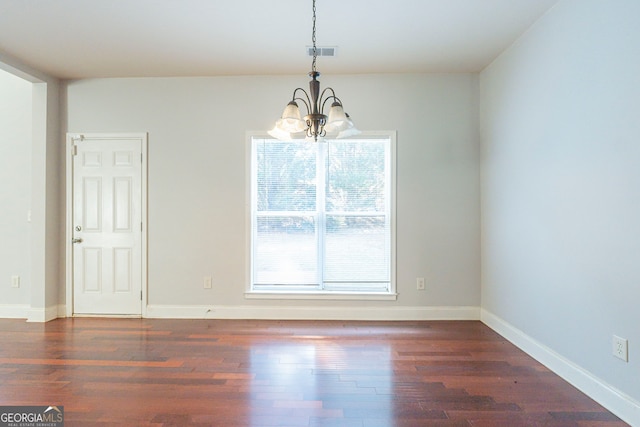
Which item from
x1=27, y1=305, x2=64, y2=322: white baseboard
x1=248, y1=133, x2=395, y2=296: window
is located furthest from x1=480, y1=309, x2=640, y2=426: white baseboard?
x1=27, y1=305, x2=64, y2=322: white baseboard

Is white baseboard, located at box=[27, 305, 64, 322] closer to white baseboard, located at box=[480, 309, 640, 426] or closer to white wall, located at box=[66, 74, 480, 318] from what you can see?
white wall, located at box=[66, 74, 480, 318]

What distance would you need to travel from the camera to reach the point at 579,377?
2363mm

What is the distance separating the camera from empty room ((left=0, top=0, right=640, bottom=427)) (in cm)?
216

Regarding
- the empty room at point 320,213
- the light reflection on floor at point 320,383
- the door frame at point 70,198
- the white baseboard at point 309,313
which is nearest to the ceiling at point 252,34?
the empty room at point 320,213

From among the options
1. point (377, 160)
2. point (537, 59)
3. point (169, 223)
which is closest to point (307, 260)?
point (377, 160)

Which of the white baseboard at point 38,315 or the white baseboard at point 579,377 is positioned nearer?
the white baseboard at point 579,377

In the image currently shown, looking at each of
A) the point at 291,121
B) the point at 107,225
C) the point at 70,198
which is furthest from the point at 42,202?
the point at 291,121

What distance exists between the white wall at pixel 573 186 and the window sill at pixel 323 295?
45.5 inches

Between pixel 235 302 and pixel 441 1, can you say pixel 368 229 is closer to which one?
pixel 235 302

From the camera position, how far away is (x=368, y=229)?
3926 mm

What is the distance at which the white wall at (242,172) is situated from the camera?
3840 mm

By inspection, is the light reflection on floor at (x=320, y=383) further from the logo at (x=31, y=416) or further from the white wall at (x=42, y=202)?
the white wall at (x=42, y=202)

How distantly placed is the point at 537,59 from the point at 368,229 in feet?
7.15

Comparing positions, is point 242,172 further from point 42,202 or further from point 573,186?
point 573,186
